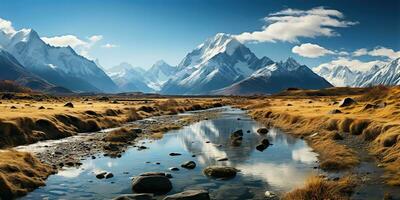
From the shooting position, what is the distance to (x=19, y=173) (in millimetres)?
35844

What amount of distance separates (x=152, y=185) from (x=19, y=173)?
11.8 meters

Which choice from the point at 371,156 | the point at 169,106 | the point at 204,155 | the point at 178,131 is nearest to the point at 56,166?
the point at 204,155

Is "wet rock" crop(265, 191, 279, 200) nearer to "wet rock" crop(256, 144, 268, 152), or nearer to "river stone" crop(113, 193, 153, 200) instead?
"river stone" crop(113, 193, 153, 200)

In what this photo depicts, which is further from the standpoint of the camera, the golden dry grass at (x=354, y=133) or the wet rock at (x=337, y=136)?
the wet rock at (x=337, y=136)

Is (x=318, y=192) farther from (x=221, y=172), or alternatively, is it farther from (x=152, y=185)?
(x=152, y=185)

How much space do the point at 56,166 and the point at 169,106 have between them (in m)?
113

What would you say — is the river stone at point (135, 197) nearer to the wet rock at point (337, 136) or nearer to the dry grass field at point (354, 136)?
the dry grass field at point (354, 136)

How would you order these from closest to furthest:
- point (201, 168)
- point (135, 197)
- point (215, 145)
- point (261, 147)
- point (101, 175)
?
point (135, 197) → point (101, 175) → point (201, 168) → point (261, 147) → point (215, 145)

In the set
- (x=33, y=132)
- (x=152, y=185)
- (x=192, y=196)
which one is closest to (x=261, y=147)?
(x=152, y=185)

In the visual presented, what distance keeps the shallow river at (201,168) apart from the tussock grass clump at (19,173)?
860 millimetres

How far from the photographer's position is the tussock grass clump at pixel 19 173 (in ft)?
105

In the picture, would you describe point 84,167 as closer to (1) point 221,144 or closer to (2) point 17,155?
(2) point 17,155

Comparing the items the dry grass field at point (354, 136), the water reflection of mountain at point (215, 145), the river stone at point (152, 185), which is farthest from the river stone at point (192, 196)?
the water reflection of mountain at point (215, 145)

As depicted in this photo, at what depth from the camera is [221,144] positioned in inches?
2436
